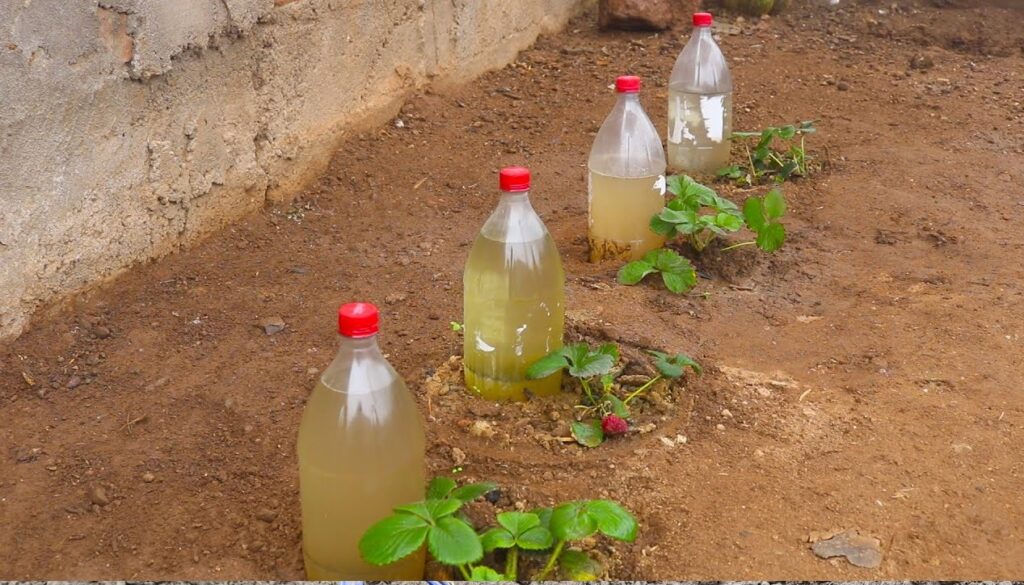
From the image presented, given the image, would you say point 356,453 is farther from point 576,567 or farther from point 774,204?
point 774,204

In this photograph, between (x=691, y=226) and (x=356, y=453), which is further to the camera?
(x=691, y=226)

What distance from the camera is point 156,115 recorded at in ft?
10.9

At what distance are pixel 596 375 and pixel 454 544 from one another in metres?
0.94

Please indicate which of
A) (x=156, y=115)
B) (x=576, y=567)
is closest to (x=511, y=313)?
(x=576, y=567)

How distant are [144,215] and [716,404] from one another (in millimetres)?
1795

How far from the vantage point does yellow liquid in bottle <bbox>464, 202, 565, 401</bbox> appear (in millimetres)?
2535

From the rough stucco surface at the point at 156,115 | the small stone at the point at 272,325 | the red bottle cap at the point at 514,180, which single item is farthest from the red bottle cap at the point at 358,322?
the rough stucco surface at the point at 156,115

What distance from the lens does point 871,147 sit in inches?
176

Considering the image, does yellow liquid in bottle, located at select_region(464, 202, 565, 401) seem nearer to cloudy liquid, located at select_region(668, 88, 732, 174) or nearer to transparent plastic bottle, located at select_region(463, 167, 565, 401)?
transparent plastic bottle, located at select_region(463, 167, 565, 401)

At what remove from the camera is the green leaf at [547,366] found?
8.27 feet

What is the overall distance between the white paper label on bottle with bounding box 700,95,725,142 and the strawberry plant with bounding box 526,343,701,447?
1.68 metres

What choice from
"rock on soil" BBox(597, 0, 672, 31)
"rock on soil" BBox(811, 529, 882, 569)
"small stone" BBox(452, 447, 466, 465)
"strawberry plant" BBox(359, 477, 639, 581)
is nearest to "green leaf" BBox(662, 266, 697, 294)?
"small stone" BBox(452, 447, 466, 465)

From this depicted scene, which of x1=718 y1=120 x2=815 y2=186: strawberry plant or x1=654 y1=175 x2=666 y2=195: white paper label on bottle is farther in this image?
x1=718 y1=120 x2=815 y2=186: strawberry plant

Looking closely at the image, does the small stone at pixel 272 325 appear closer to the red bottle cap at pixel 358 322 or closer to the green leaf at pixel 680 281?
the green leaf at pixel 680 281
